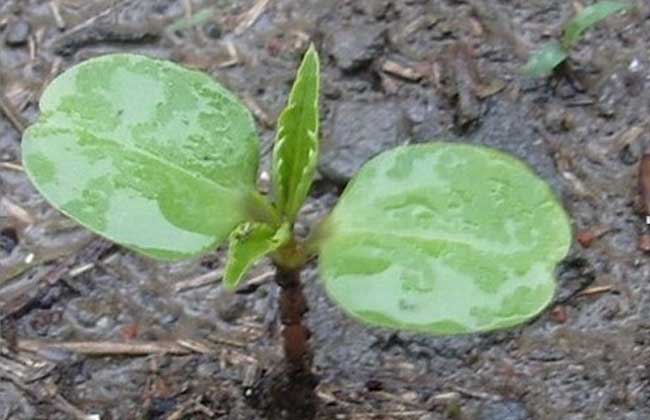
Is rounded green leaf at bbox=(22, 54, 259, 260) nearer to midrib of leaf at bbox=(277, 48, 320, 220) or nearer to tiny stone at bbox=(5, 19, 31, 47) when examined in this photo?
midrib of leaf at bbox=(277, 48, 320, 220)

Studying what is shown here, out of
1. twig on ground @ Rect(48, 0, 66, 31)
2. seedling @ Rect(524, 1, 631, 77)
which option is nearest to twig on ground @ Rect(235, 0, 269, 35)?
twig on ground @ Rect(48, 0, 66, 31)

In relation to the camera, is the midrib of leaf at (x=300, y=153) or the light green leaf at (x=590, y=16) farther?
the light green leaf at (x=590, y=16)

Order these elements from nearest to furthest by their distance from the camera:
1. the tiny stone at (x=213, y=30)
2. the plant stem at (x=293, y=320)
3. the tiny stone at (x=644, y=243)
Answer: the plant stem at (x=293, y=320) < the tiny stone at (x=644, y=243) < the tiny stone at (x=213, y=30)

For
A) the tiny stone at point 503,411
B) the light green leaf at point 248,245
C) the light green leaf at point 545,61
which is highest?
the light green leaf at point 248,245

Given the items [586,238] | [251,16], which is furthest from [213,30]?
[586,238]

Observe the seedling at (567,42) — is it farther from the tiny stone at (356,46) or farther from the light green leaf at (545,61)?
the tiny stone at (356,46)

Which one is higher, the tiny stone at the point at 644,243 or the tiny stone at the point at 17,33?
the tiny stone at the point at 17,33

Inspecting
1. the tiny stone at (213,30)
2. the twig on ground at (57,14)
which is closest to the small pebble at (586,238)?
the tiny stone at (213,30)
